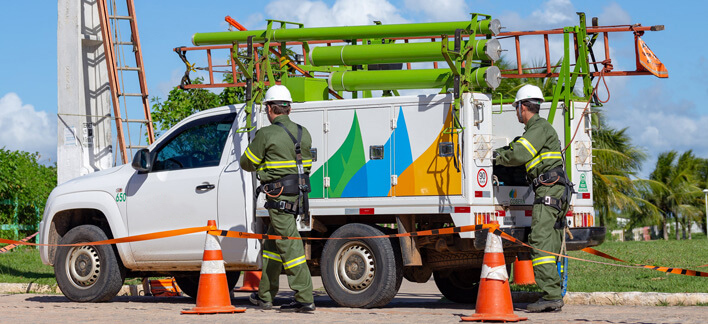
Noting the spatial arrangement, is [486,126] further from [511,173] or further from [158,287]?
[158,287]

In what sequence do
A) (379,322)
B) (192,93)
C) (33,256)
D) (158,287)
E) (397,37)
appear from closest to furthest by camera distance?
1. (379,322)
2. (397,37)
3. (158,287)
4. (33,256)
5. (192,93)

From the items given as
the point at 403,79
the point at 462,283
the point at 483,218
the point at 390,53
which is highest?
the point at 390,53

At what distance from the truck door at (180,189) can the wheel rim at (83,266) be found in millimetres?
483

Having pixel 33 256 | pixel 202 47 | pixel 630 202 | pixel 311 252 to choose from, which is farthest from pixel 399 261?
pixel 630 202

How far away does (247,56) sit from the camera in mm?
10297

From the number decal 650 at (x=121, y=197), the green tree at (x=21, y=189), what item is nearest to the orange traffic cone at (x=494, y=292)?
the number decal 650 at (x=121, y=197)

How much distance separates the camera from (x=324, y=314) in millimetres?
9141

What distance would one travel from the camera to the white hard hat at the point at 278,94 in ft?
31.6

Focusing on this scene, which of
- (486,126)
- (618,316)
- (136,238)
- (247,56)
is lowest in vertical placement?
(618,316)

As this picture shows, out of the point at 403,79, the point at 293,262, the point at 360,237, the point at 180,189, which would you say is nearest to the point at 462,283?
the point at 360,237

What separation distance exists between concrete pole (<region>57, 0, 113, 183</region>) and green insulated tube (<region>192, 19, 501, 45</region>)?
5877 millimetres

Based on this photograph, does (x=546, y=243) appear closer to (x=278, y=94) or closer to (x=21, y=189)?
(x=278, y=94)

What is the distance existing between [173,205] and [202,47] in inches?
81.2

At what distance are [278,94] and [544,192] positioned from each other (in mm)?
2682
